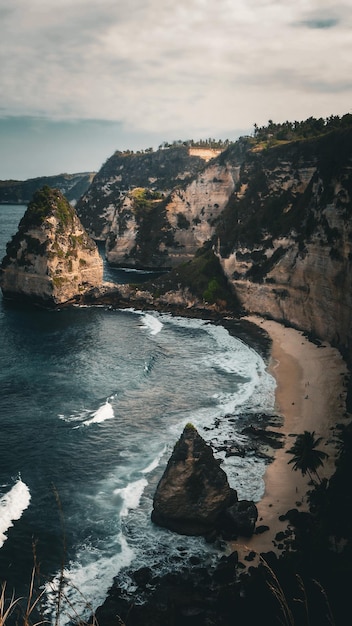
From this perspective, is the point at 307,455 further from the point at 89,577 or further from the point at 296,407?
the point at 89,577

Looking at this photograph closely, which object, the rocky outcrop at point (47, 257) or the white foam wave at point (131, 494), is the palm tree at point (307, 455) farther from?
the rocky outcrop at point (47, 257)

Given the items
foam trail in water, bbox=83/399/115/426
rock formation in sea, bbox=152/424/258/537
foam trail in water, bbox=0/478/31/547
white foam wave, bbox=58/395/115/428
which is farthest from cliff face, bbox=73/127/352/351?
foam trail in water, bbox=0/478/31/547

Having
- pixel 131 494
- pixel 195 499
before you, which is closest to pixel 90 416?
pixel 131 494

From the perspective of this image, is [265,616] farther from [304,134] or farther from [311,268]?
[304,134]

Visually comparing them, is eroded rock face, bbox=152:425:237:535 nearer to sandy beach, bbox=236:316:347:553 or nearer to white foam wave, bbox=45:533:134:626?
sandy beach, bbox=236:316:347:553

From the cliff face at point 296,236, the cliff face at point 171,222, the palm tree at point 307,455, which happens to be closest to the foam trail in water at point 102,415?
the palm tree at point 307,455
